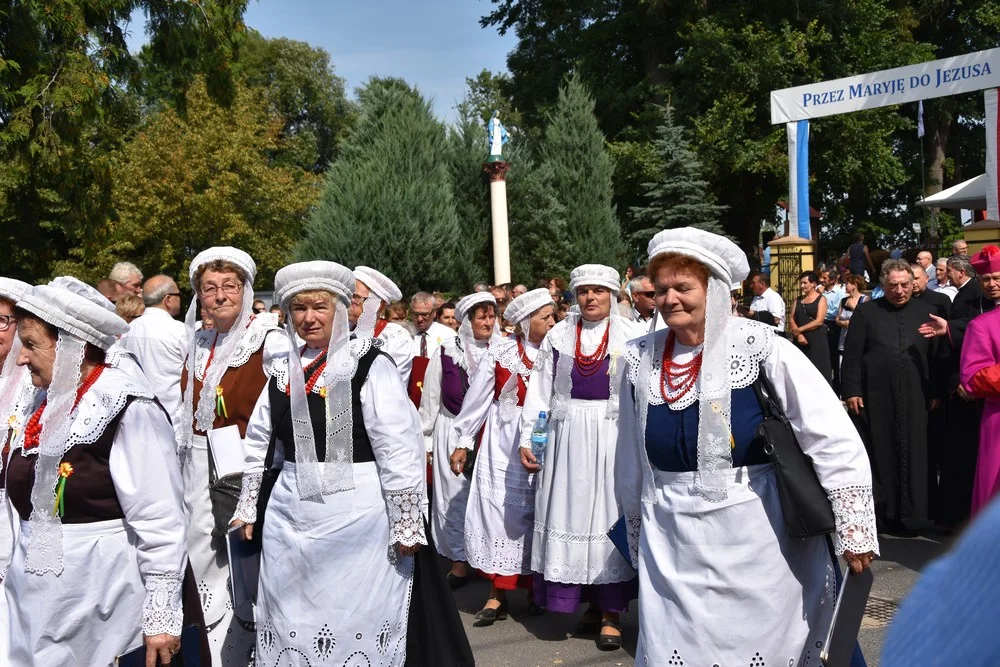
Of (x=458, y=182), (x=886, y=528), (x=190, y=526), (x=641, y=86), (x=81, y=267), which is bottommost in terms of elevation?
(x=886, y=528)

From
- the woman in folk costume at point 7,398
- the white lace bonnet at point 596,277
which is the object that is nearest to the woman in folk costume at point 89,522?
the woman in folk costume at point 7,398

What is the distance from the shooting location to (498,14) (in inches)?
1362

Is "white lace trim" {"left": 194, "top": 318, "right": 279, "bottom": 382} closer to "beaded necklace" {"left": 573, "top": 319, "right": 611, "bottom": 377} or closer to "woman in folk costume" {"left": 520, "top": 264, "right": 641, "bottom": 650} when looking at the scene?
"woman in folk costume" {"left": 520, "top": 264, "right": 641, "bottom": 650}

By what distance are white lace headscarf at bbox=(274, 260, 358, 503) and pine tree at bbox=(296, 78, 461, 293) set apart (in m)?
21.1

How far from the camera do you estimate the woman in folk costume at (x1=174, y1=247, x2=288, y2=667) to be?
508 centimetres

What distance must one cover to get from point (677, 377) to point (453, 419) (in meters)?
4.08

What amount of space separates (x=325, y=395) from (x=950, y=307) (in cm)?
606

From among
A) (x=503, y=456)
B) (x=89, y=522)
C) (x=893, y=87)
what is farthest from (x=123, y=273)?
(x=893, y=87)

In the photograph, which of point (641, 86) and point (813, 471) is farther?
point (641, 86)

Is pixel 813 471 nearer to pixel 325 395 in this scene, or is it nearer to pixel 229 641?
pixel 325 395

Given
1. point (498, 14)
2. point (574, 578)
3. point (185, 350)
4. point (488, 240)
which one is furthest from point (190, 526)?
point (498, 14)

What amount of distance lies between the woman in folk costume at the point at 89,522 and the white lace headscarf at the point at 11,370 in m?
0.42

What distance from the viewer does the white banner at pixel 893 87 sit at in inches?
610

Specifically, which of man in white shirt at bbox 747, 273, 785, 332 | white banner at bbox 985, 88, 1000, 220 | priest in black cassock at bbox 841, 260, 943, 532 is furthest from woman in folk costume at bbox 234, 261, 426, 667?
white banner at bbox 985, 88, 1000, 220
